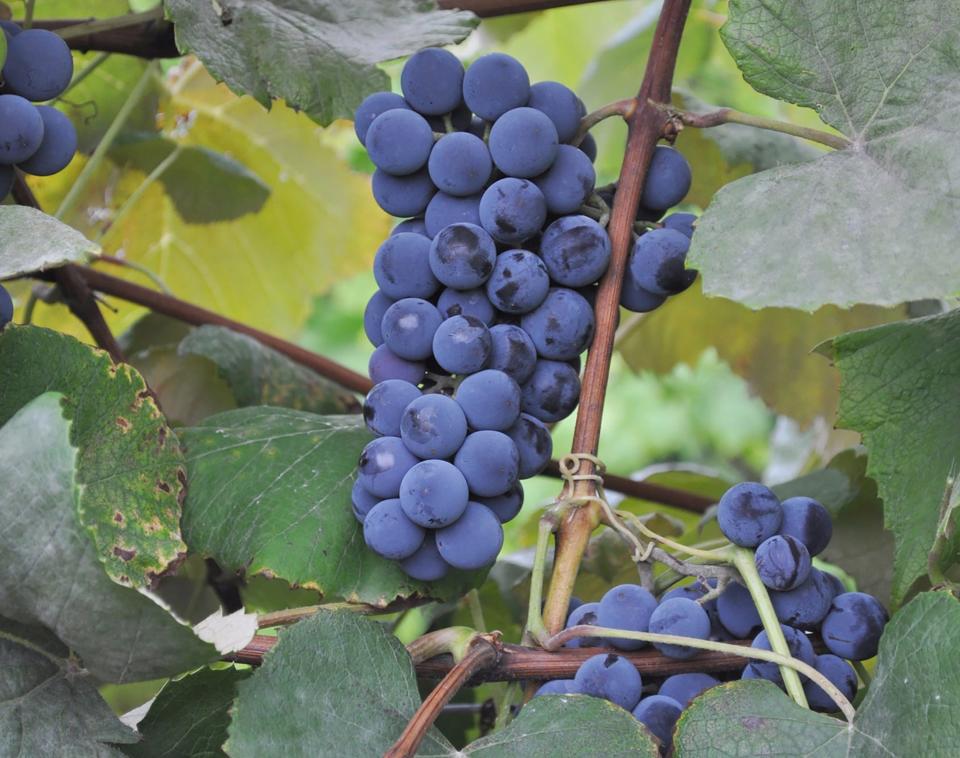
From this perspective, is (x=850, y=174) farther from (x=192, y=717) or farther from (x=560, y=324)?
(x=192, y=717)

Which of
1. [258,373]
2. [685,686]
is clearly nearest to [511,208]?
[685,686]

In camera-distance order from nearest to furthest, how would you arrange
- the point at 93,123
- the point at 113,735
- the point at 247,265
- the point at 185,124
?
the point at 113,735
the point at 93,123
the point at 185,124
the point at 247,265

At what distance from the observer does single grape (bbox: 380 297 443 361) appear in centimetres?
57

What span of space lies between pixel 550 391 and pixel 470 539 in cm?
9

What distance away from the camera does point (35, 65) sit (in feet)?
2.07

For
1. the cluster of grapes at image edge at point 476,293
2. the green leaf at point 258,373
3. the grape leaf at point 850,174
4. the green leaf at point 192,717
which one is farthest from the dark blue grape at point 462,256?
the green leaf at point 258,373

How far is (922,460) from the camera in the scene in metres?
0.59

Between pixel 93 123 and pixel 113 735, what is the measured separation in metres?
0.65

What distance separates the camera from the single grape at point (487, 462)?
1.78 feet

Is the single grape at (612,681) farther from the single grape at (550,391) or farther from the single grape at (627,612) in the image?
the single grape at (550,391)

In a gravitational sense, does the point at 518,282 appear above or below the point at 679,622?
above

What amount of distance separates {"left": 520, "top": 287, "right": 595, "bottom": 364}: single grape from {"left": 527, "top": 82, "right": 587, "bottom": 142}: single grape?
9cm

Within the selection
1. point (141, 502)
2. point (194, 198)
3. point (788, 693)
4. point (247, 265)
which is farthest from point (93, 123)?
point (788, 693)

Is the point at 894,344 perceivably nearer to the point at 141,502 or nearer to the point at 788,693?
the point at 788,693
